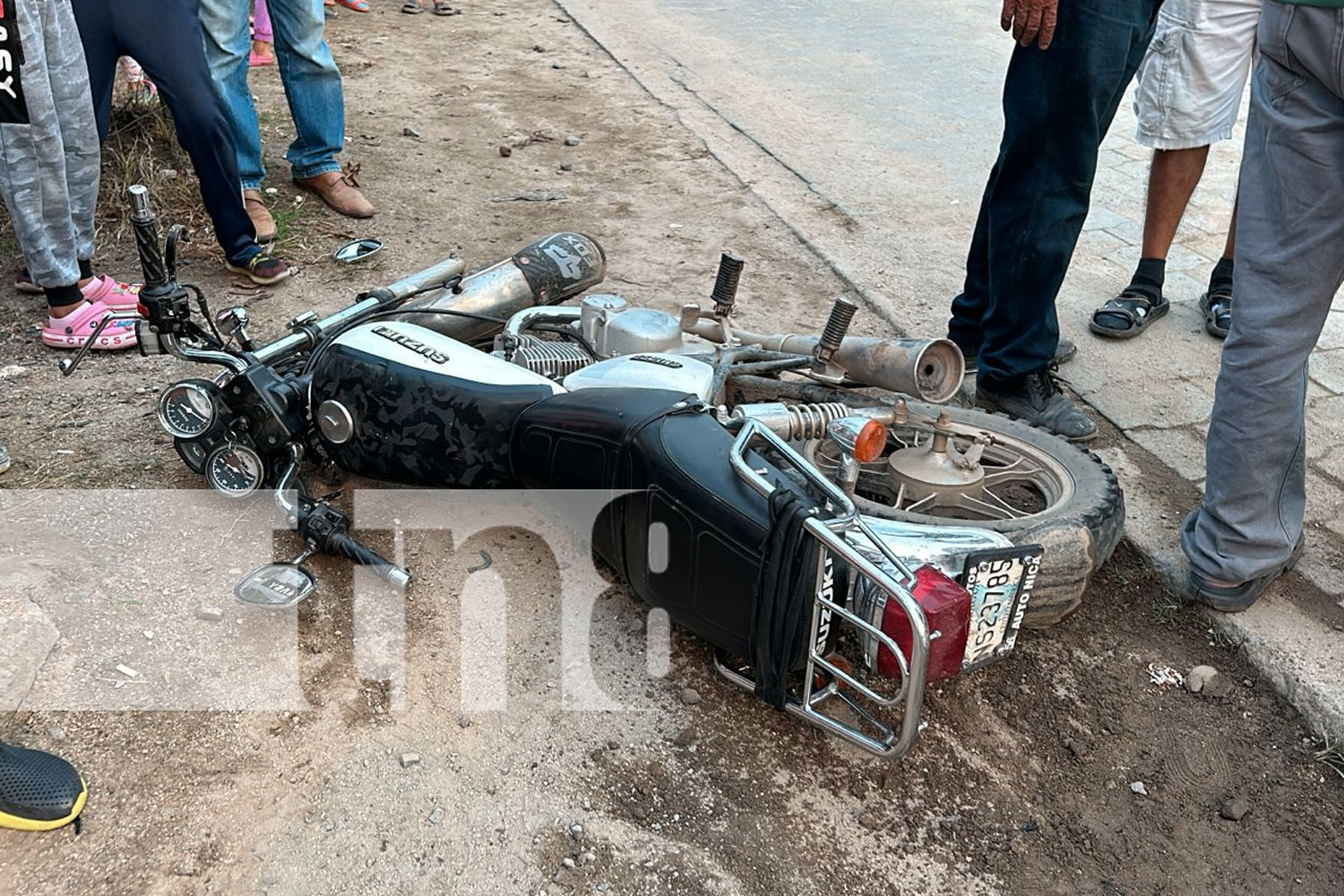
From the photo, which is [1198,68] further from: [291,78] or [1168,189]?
[291,78]

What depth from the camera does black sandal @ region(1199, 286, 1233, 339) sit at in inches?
160

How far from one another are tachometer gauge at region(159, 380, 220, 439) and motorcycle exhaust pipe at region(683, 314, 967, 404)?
4.97ft

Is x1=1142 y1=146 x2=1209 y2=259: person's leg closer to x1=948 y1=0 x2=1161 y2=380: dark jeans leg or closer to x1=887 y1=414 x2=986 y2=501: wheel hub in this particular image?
x1=948 y1=0 x2=1161 y2=380: dark jeans leg

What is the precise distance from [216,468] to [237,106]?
220 centimetres

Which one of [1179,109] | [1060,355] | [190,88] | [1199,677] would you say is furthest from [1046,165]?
[190,88]

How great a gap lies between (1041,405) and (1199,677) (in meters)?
1.06

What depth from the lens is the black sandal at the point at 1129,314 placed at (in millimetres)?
4035

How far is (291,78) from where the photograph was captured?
15.3 ft

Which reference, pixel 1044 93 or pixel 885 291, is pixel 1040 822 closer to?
pixel 1044 93

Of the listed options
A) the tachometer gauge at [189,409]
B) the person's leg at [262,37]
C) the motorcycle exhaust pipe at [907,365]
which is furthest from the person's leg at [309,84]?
the motorcycle exhaust pipe at [907,365]

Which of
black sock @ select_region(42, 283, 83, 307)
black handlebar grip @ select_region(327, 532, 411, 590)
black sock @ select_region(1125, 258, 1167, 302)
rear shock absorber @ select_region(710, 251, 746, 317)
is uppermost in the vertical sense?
rear shock absorber @ select_region(710, 251, 746, 317)

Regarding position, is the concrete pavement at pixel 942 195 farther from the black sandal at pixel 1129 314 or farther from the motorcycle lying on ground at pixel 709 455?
the motorcycle lying on ground at pixel 709 455

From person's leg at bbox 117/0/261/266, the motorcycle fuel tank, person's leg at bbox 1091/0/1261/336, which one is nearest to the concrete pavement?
person's leg at bbox 1091/0/1261/336

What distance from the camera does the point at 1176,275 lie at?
4516 millimetres
